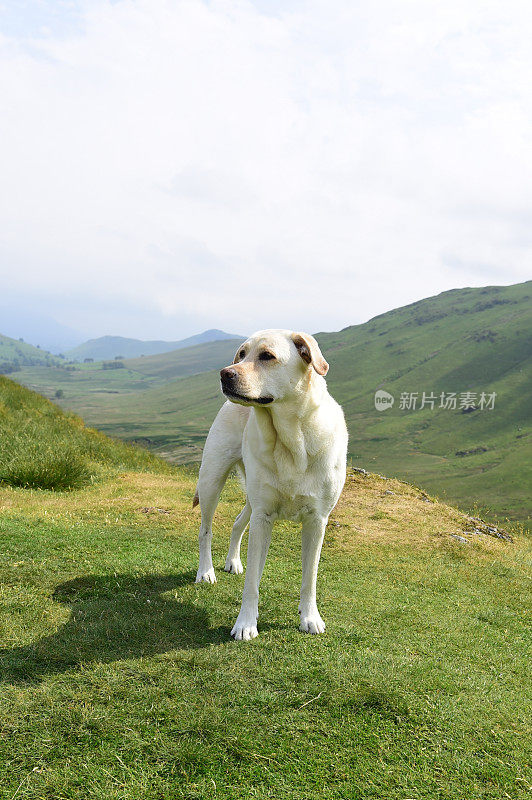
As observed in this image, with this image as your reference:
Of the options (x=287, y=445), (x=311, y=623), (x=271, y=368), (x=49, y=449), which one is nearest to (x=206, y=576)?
(x=311, y=623)

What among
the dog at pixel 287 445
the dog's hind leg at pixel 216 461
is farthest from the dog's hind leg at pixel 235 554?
the dog at pixel 287 445

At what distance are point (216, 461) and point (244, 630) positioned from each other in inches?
75.0

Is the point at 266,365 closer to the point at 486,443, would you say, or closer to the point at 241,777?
the point at 241,777

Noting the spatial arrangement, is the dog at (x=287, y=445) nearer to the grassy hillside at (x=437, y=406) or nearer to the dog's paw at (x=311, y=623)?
the dog's paw at (x=311, y=623)

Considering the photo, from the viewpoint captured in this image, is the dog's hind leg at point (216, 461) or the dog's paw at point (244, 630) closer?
the dog's paw at point (244, 630)

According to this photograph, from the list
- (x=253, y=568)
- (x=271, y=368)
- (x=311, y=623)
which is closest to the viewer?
(x=271, y=368)

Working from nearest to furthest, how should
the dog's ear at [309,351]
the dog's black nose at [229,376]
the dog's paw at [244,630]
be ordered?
the dog's black nose at [229,376] → the dog's ear at [309,351] → the dog's paw at [244,630]

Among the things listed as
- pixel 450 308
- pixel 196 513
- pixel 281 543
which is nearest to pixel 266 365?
pixel 281 543

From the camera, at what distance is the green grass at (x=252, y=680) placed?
318 centimetres

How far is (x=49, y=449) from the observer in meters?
11.0

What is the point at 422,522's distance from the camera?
962cm

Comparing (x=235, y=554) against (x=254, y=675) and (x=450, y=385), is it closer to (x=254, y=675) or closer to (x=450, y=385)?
(x=254, y=675)

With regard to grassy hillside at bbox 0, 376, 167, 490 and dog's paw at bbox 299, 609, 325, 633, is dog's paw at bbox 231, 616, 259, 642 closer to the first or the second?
dog's paw at bbox 299, 609, 325, 633

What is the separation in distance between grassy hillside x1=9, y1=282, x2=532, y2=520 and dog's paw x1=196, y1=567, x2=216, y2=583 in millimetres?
41623
